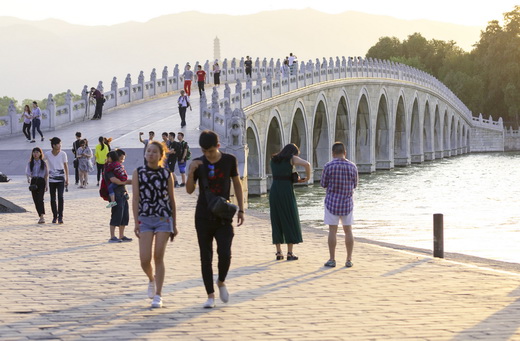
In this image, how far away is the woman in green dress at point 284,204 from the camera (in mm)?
12656

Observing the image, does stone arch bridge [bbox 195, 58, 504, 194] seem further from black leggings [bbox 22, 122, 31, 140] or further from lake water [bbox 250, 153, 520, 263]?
black leggings [bbox 22, 122, 31, 140]

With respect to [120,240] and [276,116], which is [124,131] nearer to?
[276,116]

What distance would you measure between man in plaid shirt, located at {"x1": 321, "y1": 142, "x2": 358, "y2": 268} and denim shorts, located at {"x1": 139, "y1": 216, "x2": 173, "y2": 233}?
364 cm

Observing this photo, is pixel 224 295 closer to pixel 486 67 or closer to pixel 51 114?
pixel 51 114

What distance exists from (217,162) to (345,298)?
1.92 m

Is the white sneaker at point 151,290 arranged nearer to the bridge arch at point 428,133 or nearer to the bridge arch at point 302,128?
the bridge arch at point 302,128

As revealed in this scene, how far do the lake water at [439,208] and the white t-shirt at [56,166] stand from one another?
7257mm

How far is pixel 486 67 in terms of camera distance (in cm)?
9638

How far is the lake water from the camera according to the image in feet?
67.1

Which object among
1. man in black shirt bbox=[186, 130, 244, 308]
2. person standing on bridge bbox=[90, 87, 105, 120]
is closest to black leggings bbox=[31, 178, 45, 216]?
man in black shirt bbox=[186, 130, 244, 308]

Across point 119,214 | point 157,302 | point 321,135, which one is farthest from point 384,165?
point 157,302

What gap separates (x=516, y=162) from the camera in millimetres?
68500

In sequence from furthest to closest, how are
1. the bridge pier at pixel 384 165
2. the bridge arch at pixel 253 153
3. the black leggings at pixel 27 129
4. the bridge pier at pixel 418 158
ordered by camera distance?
the bridge pier at pixel 418 158 < the bridge pier at pixel 384 165 < the bridge arch at pixel 253 153 < the black leggings at pixel 27 129

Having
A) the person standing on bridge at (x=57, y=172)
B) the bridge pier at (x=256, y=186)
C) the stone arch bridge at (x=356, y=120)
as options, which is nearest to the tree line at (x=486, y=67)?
the stone arch bridge at (x=356, y=120)
